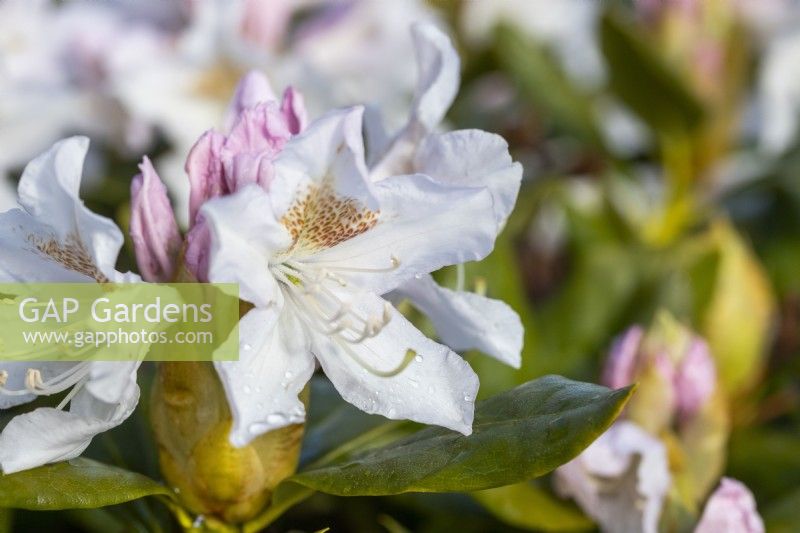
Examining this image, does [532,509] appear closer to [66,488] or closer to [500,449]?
[500,449]

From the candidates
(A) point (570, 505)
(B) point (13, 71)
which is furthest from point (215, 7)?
(A) point (570, 505)

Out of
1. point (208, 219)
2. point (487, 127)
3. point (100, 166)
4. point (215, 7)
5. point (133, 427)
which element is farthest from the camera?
point (487, 127)

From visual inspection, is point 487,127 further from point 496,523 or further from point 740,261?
point 496,523

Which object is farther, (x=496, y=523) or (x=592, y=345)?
(x=592, y=345)

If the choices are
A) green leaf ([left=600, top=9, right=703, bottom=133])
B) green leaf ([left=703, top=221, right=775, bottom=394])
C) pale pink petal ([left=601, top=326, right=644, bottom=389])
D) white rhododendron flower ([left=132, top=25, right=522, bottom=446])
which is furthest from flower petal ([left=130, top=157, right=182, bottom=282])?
green leaf ([left=600, top=9, right=703, bottom=133])

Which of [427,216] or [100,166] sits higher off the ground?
[427,216]

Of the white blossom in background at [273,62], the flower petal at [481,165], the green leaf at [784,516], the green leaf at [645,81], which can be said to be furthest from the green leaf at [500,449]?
the green leaf at [645,81]

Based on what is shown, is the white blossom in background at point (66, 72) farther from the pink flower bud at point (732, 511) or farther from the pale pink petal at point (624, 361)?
the pink flower bud at point (732, 511)
